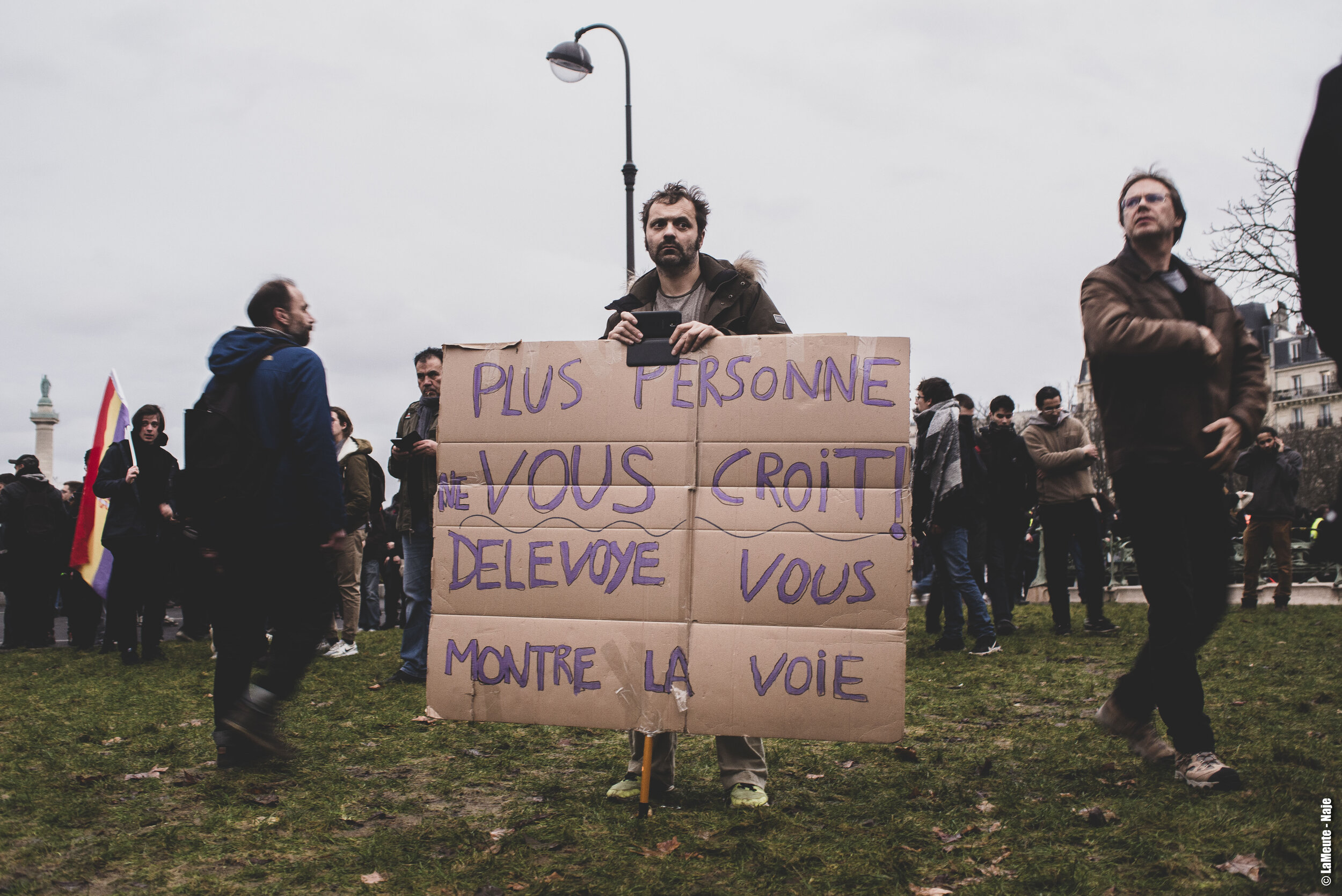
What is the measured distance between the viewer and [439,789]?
392 cm

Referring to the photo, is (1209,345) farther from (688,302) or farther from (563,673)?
(563,673)

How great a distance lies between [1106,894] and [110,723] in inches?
199

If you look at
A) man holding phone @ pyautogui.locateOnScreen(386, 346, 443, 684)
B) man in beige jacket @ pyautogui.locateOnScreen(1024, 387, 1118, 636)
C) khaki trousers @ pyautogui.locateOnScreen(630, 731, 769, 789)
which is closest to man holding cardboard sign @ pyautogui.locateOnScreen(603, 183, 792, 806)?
khaki trousers @ pyautogui.locateOnScreen(630, 731, 769, 789)

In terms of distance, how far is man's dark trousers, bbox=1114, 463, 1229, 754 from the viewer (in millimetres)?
3480

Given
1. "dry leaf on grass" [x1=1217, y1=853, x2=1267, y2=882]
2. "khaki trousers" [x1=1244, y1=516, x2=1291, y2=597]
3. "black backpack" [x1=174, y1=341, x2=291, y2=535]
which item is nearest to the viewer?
"dry leaf on grass" [x1=1217, y1=853, x2=1267, y2=882]

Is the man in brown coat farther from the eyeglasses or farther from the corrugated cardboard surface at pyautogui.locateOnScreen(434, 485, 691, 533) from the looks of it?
the corrugated cardboard surface at pyautogui.locateOnScreen(434, 485, 691, 533)

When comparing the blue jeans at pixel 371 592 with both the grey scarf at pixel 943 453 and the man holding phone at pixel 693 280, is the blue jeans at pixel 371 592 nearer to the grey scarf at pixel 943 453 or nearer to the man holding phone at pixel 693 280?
the grey scarf at pixel 943 453

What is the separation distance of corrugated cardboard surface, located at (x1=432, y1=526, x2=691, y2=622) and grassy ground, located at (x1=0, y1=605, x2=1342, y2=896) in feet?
2.37

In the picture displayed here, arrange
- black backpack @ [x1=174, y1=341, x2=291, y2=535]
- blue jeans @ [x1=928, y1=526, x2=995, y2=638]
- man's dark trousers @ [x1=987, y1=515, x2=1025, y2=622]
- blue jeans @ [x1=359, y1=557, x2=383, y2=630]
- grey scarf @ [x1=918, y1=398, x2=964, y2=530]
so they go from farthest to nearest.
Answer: blue jeans @ [x1=359, y1=557, x2=383, y2=630] < man's dark trousers @ [x1=987, y1=515, x2=1025, y2=622] < grey scarf @ [x1=918, y1=398, x2=964, y2=530] < blue jeans @ [x1=928, y1=526, x2=995, y2=638] < black backpack @ [x1=174, y1=341, x2=291, y2=535]

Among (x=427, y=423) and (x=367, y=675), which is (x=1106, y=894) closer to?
(x=427, y=423)

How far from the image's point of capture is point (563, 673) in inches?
133

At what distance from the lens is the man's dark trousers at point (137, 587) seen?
335 inches

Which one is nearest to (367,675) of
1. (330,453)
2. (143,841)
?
(330,453)

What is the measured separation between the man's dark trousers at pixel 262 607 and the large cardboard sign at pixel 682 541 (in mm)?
937
